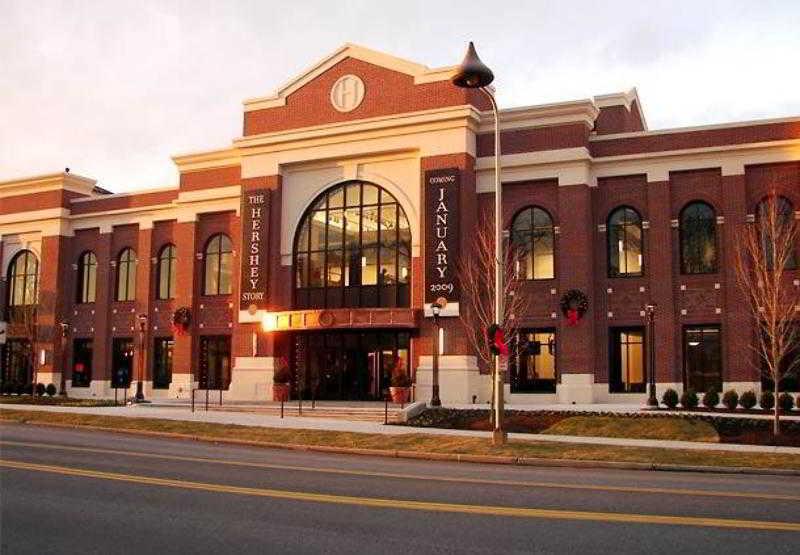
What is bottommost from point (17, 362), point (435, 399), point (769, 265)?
point (435, 399)

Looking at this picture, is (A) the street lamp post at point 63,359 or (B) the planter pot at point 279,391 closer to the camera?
(B) the planter pot at point 279,391

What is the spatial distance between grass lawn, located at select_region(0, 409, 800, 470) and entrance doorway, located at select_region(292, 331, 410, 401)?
10560 mm

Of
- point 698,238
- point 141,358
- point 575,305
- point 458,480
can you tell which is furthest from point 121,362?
point 458,480

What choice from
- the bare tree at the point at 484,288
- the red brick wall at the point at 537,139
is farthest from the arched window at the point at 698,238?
the bare tree at the point at 484,288

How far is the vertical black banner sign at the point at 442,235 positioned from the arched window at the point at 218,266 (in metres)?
12.2

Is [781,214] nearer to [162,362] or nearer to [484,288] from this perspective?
[484,288]

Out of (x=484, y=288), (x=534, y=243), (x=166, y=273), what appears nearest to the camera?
(x=484, y=288)

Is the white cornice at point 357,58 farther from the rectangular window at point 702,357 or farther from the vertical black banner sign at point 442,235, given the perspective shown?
the rectangular window at point 702,357

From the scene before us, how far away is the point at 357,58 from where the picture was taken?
130ft

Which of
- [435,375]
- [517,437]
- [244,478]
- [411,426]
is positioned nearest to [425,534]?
[244,478]

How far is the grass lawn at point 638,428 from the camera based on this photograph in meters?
23.1

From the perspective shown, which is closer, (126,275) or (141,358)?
(141,358)

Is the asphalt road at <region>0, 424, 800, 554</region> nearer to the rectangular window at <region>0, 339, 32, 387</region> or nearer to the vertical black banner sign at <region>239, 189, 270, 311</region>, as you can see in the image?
the vertical black banner sign at <region>239, 189, 270, 311</region>

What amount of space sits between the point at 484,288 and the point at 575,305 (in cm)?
377
